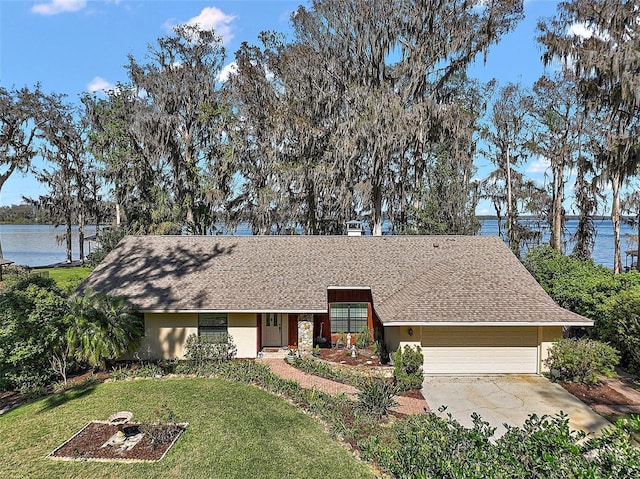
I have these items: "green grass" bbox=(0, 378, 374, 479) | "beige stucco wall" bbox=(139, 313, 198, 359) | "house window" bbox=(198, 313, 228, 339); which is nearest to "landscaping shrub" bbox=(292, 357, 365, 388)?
"green grass" bbox=(0, 378, 374, 479)

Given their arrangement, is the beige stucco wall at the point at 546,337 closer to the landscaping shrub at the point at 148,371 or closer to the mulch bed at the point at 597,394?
the mulch bed at the point at 597,394

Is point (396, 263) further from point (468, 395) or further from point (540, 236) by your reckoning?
point (540, 236)

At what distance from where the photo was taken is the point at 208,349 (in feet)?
42.0

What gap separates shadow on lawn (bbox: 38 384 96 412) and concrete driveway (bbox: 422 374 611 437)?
29.2 ft

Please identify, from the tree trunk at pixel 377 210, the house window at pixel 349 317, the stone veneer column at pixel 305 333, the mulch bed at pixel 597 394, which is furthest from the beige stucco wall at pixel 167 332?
the tree trunk at pixel 377 210

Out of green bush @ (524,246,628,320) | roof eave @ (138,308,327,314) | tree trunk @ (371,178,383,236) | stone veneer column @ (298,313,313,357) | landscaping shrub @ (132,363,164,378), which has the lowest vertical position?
landscaping shrub @ (132,363,164,378)

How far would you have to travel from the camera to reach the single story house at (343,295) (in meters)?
12.2

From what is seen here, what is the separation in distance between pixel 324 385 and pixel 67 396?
21.6 feet

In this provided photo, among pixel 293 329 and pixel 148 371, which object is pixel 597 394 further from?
pixel 148 371

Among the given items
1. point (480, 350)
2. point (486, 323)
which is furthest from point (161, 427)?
point (480, 350)

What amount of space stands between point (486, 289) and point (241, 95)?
17391 mm

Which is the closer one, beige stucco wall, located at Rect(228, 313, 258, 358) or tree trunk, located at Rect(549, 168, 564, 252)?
beige stucco wall, located at Rect(228, 313, 258, 358)

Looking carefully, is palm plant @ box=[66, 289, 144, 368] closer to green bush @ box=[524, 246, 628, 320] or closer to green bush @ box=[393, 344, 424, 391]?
green bush @ box=[393, 344, 424, 391]

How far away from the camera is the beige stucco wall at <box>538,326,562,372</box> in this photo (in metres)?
12.1
